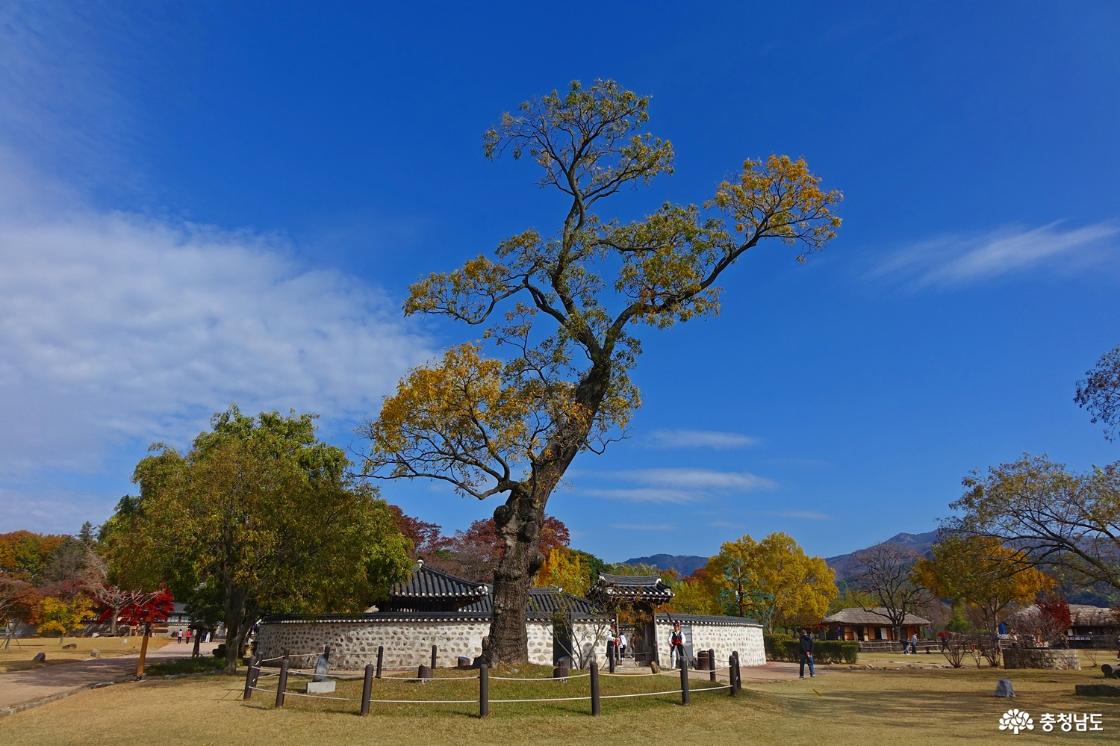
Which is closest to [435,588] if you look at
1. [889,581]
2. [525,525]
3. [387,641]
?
[387,641]

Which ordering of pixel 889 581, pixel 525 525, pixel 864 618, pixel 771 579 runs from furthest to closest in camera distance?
pixel 864 618 → pixel 889 581 → pixel 771 579 → pixel 525 525

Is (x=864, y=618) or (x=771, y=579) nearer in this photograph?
(x=771, y=579)

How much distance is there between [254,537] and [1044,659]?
1152 inches

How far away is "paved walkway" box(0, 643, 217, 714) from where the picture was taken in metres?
15.1

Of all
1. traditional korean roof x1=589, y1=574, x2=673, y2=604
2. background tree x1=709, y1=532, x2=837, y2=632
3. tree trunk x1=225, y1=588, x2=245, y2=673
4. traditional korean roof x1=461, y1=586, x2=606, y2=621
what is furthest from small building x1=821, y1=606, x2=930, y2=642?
→ tree trunk x1=225, y1=588, x2=245, y2=673

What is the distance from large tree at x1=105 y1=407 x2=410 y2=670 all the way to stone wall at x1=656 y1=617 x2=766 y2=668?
11.2 m

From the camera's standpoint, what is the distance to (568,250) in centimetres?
1836

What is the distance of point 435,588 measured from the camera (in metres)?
26.0

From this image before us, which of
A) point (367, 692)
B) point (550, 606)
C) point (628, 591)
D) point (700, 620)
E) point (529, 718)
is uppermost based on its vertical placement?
point (628, 591)

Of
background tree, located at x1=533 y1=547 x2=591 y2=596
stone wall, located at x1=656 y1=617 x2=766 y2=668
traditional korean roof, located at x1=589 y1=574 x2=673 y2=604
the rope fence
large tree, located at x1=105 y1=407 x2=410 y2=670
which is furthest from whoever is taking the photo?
background tree, located at x1=533 y1=547 x2=591 y2=596

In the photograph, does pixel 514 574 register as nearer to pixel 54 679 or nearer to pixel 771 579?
pixel 54 679

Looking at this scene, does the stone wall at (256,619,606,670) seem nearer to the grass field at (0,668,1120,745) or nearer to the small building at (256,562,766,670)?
the small building at (256,562,766,670)

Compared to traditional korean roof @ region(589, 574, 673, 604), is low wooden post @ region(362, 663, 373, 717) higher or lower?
lower

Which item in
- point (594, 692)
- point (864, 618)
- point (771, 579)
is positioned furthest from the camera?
point (864, 618)
